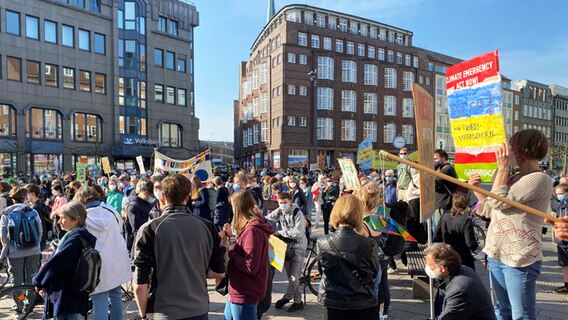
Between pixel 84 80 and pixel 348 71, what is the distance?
32.6 meters

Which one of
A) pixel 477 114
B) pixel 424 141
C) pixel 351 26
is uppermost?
pixel 351 26

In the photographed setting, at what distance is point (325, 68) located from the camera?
4875 centimetres

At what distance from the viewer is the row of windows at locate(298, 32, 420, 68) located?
48.1 m

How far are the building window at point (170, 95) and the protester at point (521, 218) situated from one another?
40457mm

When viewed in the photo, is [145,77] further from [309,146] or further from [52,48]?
[309,146]

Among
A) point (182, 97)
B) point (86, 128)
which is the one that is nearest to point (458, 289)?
point (86, 128)

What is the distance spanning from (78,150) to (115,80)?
7.72 meters

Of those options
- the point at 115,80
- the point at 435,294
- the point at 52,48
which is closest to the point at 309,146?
the point at 115,80

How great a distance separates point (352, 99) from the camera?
5109 cm

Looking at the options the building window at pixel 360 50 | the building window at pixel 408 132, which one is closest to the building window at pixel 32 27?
the building window at pixel 360 50

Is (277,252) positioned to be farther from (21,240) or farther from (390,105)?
(390,105)

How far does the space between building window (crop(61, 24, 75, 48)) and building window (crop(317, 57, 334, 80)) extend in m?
28.3

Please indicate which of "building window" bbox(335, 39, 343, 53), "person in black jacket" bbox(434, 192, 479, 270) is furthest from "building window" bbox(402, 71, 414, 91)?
"person in black jacket" bbox(434, 192, 479, 270)

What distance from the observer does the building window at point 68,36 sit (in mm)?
32531
